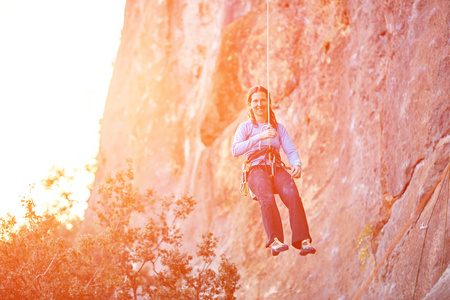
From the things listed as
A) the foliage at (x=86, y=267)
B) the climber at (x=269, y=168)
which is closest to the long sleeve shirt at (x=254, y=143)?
the climber at (x=269, y=168)

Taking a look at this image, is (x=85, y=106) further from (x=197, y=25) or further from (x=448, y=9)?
(x=448, y=9)

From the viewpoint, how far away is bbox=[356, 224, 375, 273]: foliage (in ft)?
47.5

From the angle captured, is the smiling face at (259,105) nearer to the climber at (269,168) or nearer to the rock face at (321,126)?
the climber at (269,168)

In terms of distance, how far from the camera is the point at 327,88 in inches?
769

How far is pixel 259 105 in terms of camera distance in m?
10.4

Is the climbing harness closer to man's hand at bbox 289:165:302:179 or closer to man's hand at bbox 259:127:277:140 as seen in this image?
man's hand at bbox 289:165:302:179

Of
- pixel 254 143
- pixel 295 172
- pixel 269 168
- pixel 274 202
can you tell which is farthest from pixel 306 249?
pixel 254 143

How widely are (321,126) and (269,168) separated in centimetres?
924

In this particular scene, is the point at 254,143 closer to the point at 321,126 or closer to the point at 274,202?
the point at 274,202

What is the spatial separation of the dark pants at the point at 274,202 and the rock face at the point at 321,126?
1.27 metres

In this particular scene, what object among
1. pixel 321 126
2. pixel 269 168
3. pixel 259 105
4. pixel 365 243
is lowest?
pixel 269 168

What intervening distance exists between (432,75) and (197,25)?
18573 millimetres

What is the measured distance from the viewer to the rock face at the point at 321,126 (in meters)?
12.5

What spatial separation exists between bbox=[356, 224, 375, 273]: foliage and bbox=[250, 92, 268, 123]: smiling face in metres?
5.16
